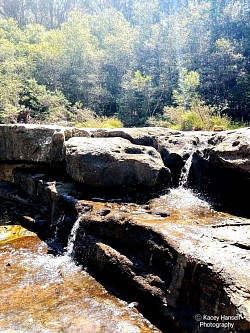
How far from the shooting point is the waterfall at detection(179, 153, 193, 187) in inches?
259

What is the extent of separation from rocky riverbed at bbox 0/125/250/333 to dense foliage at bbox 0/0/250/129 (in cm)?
641

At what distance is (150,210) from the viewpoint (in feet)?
16.5

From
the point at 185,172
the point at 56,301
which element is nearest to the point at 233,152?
the point at 185,172

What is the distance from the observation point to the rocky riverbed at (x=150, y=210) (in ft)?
10.1

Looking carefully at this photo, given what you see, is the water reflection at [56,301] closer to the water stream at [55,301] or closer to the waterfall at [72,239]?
the water stream at [55,301]

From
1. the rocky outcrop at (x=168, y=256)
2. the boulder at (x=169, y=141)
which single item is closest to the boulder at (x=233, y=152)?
the boulder at (x=169, y=141)

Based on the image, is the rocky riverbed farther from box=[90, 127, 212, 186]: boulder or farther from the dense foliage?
the dense foliage

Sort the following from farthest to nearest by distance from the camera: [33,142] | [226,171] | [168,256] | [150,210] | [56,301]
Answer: [33,142]
[226,171]
[150,210]
[56,301]
[168,256]

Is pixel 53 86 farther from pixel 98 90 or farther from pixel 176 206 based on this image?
pixel 176 206

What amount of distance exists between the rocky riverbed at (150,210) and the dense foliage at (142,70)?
6.41 m

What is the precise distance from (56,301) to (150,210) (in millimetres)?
2032

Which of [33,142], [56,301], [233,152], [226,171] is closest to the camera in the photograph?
[56,301]

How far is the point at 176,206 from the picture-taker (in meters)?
5.29

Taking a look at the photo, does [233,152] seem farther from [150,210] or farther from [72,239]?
[72,239]
